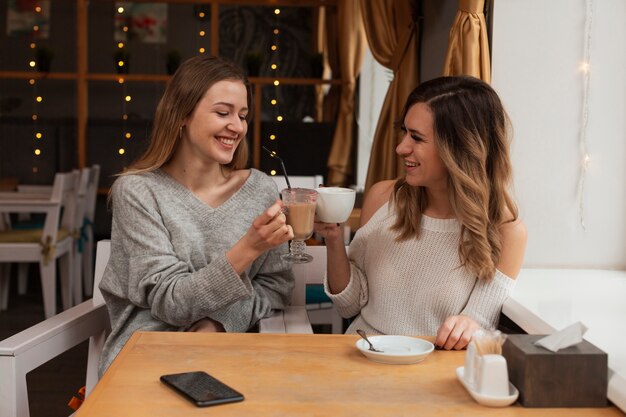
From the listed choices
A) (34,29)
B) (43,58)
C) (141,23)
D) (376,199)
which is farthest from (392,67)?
(34,29)

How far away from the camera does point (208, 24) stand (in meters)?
7.36

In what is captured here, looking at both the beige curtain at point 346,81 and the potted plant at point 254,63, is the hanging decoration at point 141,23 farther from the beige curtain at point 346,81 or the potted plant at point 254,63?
the beige curtain at point 346,81

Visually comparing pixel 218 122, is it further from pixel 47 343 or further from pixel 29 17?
pixel 29 17

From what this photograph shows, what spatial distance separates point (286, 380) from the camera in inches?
60.0

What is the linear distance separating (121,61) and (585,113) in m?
5.40

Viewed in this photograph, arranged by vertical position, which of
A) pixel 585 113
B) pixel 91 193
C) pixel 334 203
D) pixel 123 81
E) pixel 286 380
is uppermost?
pixel 123 81

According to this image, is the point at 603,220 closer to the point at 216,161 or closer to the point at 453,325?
the point at 453,325

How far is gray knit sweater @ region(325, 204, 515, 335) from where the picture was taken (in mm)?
2078

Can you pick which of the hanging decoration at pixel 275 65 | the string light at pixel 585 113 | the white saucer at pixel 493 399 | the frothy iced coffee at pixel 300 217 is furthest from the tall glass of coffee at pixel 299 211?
the hanging decoration at pixel 275 65

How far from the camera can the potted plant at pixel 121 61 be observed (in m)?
7.26

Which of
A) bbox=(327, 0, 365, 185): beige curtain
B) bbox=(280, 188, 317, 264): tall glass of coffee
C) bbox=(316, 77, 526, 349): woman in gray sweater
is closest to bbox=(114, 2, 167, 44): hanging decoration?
bbox=(327, 0, 365, 185): beige curtain

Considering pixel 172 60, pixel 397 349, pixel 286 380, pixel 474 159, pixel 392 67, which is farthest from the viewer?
pixel 172 60

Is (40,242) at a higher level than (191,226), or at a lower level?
lower

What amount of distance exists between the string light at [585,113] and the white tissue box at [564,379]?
130 centimetres
